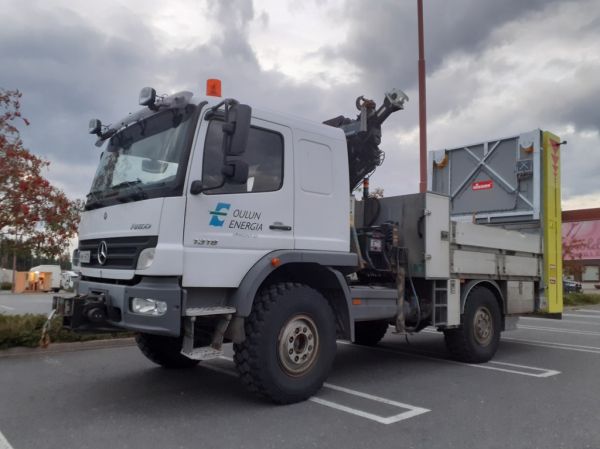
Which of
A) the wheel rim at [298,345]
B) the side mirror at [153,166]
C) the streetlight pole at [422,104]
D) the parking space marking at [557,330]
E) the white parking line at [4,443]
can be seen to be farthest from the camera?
the parking space marking at [557,330]

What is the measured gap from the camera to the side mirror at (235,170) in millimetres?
4527

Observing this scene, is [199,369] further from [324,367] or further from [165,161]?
[165,161]

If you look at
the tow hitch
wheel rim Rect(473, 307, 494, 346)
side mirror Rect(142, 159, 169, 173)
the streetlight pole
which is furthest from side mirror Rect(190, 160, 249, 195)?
the streetlight pole

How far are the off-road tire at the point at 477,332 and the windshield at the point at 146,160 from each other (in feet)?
14.6

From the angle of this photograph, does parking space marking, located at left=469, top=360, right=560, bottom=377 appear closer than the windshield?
No

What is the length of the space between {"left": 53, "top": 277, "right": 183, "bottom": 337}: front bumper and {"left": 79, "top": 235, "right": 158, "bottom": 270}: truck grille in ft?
0.62

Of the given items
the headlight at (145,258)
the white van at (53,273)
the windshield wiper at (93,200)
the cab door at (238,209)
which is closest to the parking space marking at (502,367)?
the cab door at (238,209)

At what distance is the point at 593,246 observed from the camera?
45344mm

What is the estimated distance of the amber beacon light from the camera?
508 centimetres

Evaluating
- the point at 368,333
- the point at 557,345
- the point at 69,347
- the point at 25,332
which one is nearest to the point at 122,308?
the point at 25,332

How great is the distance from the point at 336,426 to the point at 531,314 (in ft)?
17.2

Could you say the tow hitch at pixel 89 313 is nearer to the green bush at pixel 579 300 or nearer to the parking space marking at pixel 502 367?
the parking space marking at pixel 502 367

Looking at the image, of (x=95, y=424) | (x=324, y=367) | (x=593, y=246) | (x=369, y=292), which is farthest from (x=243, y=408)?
(x=593, y=246)

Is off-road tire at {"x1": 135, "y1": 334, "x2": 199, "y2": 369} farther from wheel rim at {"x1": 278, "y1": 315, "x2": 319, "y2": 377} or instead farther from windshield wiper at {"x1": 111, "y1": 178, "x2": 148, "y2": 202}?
windshield wiper at {"x1": 111, "y1": 178, "x2": 148, "y2": 202}
